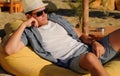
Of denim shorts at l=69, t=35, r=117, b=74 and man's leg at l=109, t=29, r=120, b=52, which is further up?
man's leg at l=109, t=29, r=120, b=52

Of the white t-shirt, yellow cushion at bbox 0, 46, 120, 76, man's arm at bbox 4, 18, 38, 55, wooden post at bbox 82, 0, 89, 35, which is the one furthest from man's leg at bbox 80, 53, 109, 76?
wooden post at bbox 82, 0, 89, 35

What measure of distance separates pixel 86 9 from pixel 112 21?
3614 millimetres

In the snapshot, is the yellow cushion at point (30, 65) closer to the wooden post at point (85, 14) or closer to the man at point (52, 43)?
the man at point (52, 43)

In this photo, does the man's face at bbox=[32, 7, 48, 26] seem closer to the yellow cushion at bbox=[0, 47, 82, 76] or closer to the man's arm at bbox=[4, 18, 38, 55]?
the man's arm at bbox=[4, 18, 38, 55]

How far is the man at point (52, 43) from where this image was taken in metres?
4.57

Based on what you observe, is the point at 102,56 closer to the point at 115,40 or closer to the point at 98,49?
the point at 98,49

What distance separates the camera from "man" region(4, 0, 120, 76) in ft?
15.0

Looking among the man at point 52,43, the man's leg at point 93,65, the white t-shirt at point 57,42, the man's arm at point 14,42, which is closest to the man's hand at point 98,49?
the man at point 52,43

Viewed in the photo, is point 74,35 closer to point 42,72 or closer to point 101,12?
point 42,72

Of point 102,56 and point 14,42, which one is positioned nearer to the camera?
point 14,42

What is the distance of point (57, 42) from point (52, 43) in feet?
0.23

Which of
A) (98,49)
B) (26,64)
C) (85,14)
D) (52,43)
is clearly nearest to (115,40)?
(98,49)

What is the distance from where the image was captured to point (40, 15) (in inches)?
189

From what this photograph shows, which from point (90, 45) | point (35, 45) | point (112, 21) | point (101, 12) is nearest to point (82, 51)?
point (90, 45)
